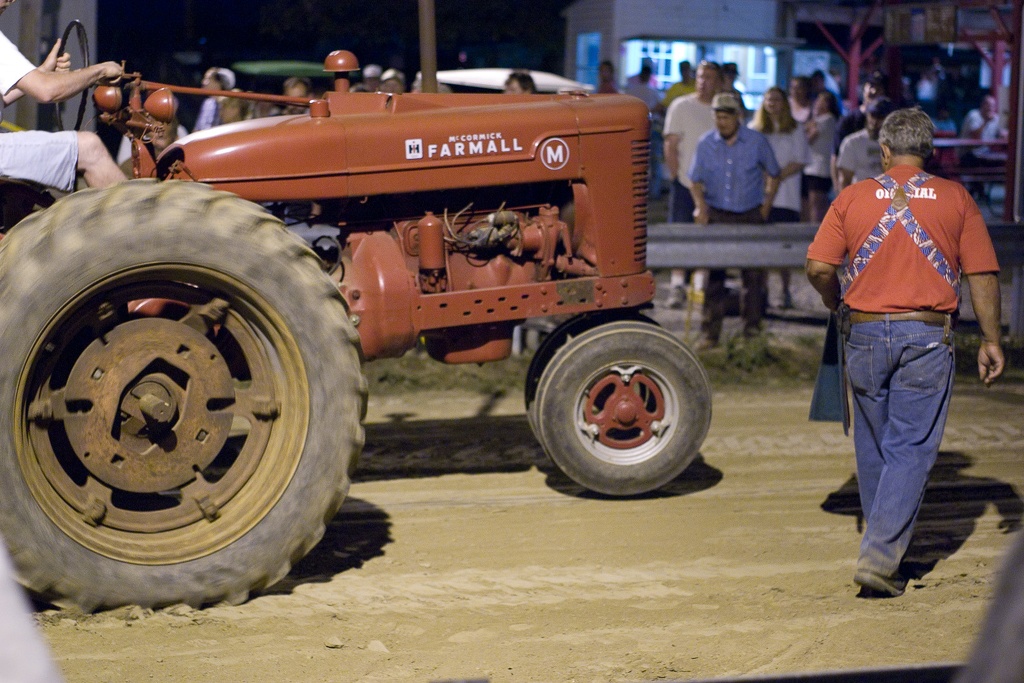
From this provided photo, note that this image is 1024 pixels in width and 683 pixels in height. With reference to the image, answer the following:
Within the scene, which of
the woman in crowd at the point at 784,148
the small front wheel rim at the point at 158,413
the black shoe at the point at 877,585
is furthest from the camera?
the woman in crowd at the point at 784,148

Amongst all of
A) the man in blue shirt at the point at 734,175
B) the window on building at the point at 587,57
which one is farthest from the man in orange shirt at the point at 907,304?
the window on building at the point at 587,57

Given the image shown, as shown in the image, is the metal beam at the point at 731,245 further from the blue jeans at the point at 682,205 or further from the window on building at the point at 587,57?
the window on building at the point at 587,57

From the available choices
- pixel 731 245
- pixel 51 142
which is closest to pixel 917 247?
pixel 51 142

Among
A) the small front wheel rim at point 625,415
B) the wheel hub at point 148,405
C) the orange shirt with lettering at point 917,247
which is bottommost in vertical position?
the small front wheel rim at point 625,415

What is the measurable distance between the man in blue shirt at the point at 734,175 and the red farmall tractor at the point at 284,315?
3.70 meters

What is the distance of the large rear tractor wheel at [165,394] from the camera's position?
396 cm

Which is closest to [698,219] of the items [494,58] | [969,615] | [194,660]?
[969,615]

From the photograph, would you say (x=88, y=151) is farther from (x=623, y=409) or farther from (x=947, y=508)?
(x=947, y=508)

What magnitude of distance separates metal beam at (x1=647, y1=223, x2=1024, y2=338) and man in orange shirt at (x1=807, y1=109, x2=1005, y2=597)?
3.40m

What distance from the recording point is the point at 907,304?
4.51 m

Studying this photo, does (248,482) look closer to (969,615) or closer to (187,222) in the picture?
(187,222)

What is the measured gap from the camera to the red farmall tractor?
4043 millimetres

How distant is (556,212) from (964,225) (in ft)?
5.81

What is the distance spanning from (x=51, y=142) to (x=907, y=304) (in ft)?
10.3
